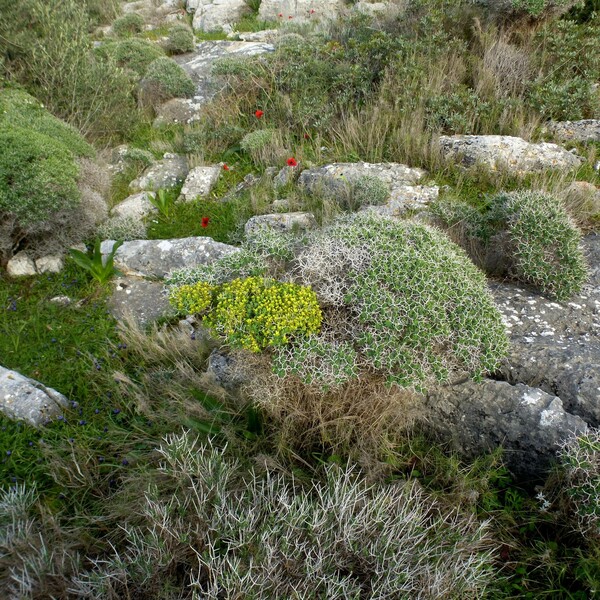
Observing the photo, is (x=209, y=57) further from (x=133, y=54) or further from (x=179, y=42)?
(x=133, y=54)

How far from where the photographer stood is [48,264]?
5.30 metres

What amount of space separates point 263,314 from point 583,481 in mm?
1845

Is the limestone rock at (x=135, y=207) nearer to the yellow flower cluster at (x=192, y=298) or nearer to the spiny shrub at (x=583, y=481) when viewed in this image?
the yellow flower cluster at (x=192, y=298)

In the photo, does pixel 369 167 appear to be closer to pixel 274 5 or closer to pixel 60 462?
pixel 60 462

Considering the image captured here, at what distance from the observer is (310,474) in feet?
9.65

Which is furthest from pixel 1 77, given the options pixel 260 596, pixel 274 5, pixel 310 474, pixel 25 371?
pixel 274 5

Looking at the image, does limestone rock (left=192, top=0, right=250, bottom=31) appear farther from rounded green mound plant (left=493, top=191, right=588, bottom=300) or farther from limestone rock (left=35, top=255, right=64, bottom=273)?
rounded green mound plant (left=493, top=191, right=588, bottom=300)

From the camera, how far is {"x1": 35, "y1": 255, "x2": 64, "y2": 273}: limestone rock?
529 centimetres

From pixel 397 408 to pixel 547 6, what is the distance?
7055 mm

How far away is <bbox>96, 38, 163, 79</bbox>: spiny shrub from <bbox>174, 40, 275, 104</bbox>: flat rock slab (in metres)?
0.90

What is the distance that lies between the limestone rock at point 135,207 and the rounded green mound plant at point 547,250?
4.47 m

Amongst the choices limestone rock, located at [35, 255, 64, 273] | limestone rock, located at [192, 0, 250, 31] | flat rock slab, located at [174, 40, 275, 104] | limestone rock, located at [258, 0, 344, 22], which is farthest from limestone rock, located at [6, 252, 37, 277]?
limestone rock, located at [192, 0, 250, 31]

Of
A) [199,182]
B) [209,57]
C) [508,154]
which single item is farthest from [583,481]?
[209,57]

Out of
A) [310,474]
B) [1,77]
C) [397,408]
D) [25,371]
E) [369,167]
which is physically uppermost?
[1,77]
